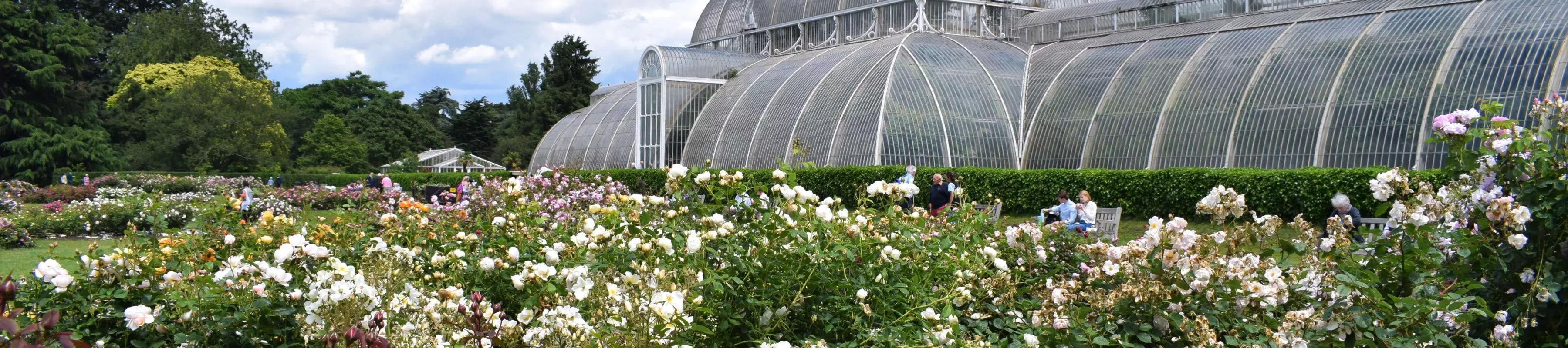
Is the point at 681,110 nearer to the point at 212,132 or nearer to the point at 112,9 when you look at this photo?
the point at 212,132

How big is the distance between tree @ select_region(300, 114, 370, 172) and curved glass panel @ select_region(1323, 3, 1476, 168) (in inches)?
1795

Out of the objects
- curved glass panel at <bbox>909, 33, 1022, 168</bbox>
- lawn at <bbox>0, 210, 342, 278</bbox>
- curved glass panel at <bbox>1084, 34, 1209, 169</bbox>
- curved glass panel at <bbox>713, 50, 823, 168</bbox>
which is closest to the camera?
lawn at <bbox>0, 210, 342, 278</bbox>

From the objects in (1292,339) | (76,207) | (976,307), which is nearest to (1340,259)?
(1292,339)

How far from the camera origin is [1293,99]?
827 inches

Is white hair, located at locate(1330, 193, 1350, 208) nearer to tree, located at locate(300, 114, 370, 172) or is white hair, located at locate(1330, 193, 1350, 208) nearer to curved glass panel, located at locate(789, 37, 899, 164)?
curved glass panel, located at locate(789, 37, 899, 164)

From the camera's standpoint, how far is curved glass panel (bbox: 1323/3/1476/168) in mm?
18875

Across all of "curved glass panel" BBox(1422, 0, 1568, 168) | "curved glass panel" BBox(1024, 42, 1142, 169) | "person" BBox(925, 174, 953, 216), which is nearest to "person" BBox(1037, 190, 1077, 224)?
"person" BBox(925, 174, 953, 216)

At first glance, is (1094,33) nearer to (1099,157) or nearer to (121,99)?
(1099,157)

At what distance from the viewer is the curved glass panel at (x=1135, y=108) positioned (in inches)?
920

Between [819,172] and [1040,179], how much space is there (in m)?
5.59

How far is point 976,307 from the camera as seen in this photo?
511cm

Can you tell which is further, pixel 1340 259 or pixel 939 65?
pixel 939 65

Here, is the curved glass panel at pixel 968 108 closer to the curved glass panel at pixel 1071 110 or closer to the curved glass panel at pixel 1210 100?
the curved glass panel at pixel 1071 110

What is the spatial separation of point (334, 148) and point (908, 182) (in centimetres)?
5177
